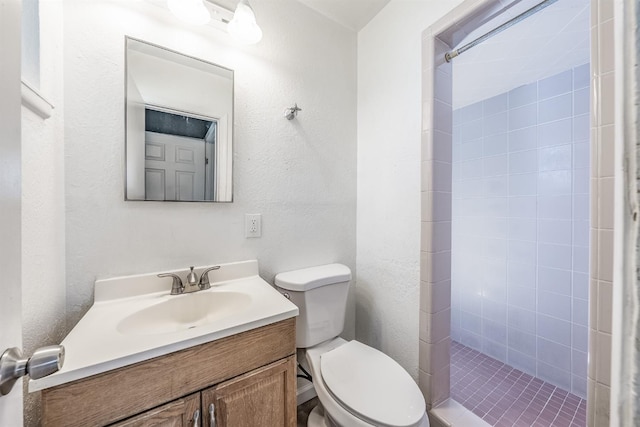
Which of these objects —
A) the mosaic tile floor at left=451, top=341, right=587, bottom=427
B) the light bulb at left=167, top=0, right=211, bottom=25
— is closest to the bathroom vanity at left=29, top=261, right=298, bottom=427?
the light bulb at left=167, top=0, right=211, bottom=25

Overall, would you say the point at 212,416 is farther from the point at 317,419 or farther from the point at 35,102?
the point at 35,102

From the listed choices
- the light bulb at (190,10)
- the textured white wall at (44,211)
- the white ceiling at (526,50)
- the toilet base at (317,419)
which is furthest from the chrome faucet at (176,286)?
the white ceiling at (526,50)

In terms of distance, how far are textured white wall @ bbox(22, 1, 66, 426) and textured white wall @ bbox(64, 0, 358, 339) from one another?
0.04 m

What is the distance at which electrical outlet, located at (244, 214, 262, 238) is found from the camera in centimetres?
124

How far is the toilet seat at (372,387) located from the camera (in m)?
0.84

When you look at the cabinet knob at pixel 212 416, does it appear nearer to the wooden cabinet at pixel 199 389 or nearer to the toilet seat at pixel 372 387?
the wooden cabinet at pixel 199 389

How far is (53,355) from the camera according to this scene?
1.19 feet

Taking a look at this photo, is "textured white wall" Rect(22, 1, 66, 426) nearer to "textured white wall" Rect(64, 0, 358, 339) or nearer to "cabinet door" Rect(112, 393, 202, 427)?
"textured white wall" Rect(64, 0, 358, 339)

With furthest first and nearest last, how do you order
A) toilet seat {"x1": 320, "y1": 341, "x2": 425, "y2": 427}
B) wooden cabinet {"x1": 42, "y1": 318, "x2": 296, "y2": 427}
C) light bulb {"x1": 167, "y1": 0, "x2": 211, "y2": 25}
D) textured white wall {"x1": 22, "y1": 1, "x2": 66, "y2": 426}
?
light bulb {"x1": 167, "y1": 0, "x2": 211, "y2": 25} → toilet seat {"x1": 320, "y1": 341, "x2": 425, "y2": 427} → textured white wall {"x1": 22, "y1": 1, "x2": 66, "y2": 426} → wooden cabinet {"x1": 42, "y1": 318, "x2": 296, "y2": 427}

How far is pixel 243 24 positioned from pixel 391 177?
103cm

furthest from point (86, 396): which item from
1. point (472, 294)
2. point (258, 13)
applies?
point (472, 294)

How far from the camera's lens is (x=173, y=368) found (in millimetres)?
677

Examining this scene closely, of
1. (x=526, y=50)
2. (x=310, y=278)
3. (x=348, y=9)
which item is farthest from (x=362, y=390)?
(x=526, y=50)

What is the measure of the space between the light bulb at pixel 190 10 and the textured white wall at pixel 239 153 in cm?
10
